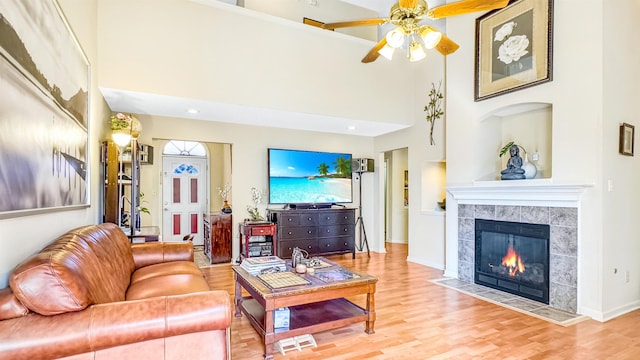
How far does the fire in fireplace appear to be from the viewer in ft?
11.8

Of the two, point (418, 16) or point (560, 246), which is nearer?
point (418, 16)

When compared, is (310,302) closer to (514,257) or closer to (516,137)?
(514,257)

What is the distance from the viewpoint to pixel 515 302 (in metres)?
3.60

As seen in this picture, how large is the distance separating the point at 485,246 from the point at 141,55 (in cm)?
484

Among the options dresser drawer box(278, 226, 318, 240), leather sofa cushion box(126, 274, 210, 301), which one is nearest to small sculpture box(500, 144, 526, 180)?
dresser drawer box(278, 226, 318, 240)

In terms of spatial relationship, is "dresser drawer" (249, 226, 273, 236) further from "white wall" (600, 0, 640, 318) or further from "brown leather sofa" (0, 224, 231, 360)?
"white wall" (600, 0, 640, 318)

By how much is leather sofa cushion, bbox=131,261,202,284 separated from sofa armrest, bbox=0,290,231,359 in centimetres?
129

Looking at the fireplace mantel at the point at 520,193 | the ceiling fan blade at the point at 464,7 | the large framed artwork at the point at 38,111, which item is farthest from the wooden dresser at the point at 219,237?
the ceiling fan blade at the point at 464,7

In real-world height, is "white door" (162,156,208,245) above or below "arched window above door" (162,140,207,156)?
below

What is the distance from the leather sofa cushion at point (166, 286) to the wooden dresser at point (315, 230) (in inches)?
108

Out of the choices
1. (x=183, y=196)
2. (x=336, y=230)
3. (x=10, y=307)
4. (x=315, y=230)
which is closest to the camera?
(x=10, y=307)

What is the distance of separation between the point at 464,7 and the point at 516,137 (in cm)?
235

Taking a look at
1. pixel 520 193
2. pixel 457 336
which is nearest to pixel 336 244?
pixel 520 193

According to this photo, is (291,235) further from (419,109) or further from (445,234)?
(419,109)
